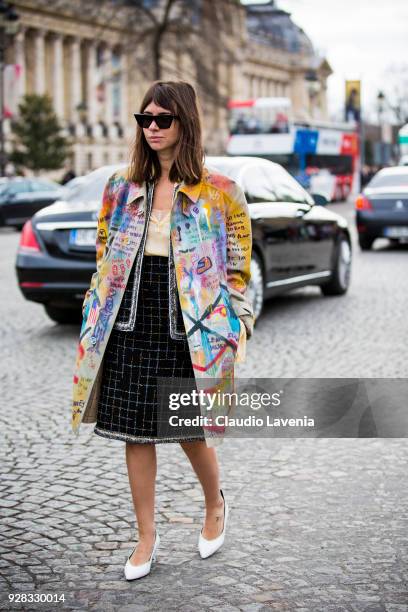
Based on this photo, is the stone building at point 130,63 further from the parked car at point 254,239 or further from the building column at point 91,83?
the parked car at point 254,239

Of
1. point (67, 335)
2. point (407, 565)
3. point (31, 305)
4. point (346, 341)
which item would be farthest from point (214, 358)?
point (31, 305)

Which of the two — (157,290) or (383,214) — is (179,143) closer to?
(157,290)

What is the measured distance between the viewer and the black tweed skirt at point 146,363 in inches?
149

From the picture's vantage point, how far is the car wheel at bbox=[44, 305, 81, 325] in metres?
10.6

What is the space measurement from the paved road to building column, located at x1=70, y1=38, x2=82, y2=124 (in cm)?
8254

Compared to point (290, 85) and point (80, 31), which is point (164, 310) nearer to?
point (80, 31)

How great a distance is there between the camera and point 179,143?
3871 mm

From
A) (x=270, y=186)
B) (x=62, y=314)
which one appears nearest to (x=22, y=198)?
(x=62, y=314)

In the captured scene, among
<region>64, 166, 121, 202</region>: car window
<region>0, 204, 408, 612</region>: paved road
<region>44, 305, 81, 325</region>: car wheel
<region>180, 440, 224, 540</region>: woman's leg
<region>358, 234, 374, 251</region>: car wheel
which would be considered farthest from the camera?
<region>358, 234, 374, 251</region>: car wheel

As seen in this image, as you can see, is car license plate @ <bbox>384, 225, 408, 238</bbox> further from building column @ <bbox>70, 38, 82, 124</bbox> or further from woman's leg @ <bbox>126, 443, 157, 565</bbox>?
building column @ <bbox>70, 38, 82, 124</bbox>

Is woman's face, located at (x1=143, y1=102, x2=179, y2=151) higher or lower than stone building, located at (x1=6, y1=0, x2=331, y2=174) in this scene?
lower

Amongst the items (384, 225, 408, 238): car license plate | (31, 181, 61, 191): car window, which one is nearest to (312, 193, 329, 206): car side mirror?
(384, 225, 408, 238): car license plate

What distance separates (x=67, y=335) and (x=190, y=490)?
202 inches

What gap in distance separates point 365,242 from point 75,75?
7097 centimetres
